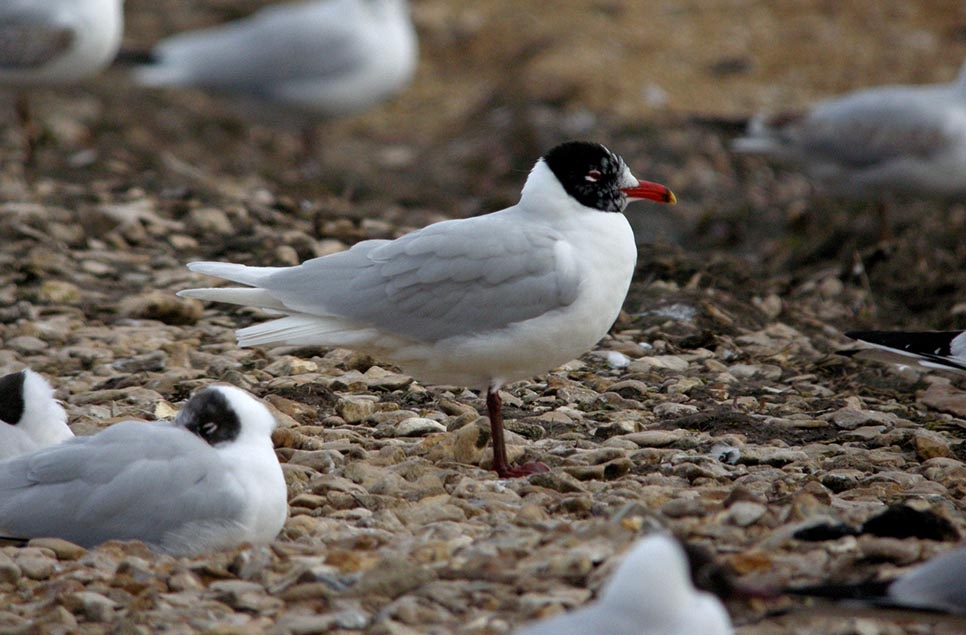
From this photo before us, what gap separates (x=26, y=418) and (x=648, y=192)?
2.37 m

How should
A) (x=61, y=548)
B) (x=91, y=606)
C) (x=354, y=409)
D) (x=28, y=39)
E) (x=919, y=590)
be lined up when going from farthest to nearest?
(x=28, y=39) → (x=354, y=409) → (x=61, y=548) → (x=91, y=606) → (x=919, y=590)

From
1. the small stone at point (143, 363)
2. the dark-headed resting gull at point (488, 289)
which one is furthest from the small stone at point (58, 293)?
the dark-headed resting gull at point (488, 289)

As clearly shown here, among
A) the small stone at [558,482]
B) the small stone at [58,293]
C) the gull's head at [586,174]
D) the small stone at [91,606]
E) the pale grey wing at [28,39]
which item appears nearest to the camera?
the small stone at [91,606]

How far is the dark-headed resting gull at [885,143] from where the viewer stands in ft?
29.3

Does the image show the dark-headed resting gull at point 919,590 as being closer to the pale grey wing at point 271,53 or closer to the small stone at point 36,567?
the small stone at point 36,567

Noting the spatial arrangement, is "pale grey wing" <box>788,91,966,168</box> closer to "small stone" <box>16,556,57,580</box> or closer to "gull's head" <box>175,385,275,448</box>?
"gull's head" <box>175,385,275,448</box>

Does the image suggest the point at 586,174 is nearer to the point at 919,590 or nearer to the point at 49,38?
the point at 919,590

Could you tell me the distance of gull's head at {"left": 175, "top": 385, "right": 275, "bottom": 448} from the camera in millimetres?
4129

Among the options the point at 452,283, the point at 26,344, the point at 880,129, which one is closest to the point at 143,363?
the point at 26,344

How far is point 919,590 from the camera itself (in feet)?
10.8

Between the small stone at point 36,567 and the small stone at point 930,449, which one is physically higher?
the small stone at point 36,567

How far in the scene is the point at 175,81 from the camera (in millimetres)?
10695

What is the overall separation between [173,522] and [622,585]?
1630 millimetres

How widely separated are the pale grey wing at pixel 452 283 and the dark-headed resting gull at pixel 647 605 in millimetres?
1881
